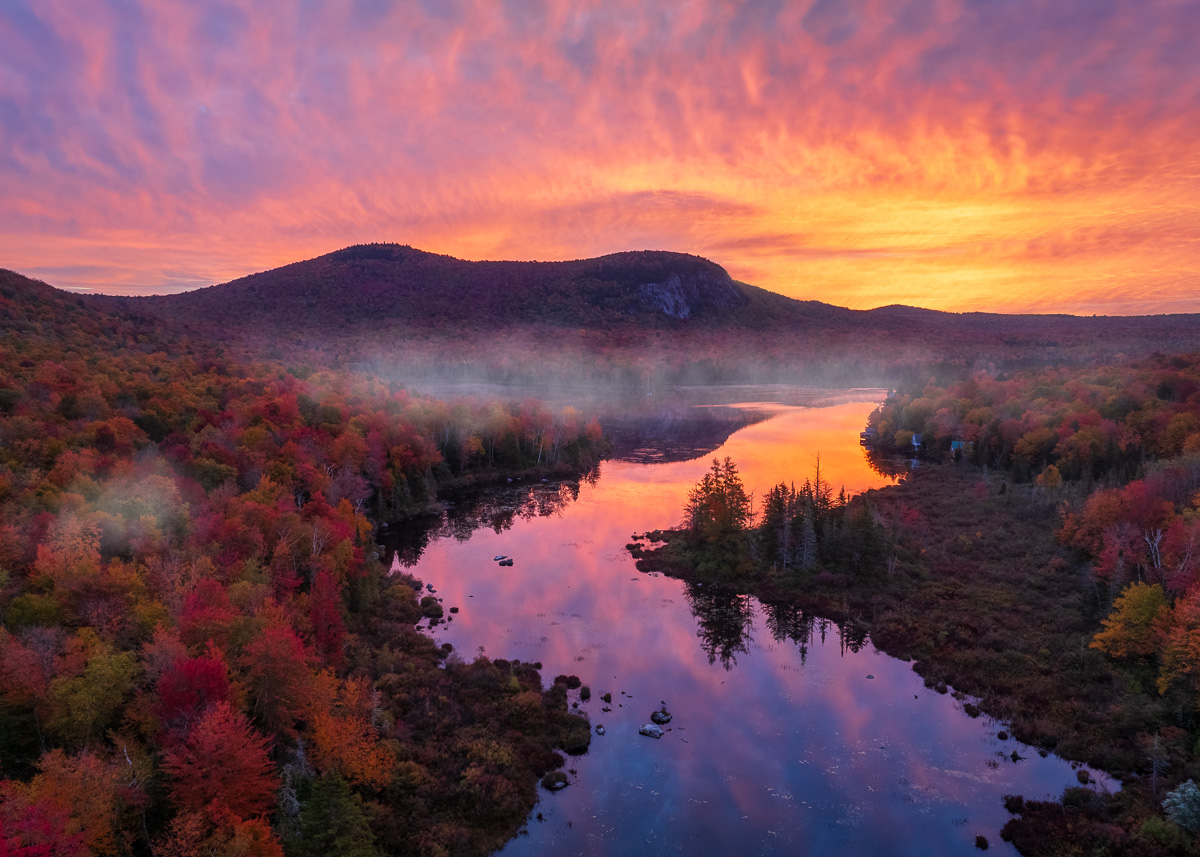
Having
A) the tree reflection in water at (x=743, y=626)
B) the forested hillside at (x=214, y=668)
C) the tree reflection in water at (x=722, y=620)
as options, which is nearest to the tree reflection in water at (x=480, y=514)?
the forested hillside at (x=214, y=668)

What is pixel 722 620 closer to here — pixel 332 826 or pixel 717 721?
pixel 717 721

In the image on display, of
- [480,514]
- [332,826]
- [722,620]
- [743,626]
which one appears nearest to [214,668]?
[332,826]

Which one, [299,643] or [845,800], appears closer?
[845,800]

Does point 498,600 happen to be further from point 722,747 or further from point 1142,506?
point 1142,506

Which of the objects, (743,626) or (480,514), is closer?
(743,626)

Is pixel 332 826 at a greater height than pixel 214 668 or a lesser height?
lesser

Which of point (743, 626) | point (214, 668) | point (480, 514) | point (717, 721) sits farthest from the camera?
point (480, 514)

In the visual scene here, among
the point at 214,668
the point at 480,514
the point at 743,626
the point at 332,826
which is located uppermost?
the point at 214,668

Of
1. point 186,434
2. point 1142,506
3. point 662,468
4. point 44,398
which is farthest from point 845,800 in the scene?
point 662,468
